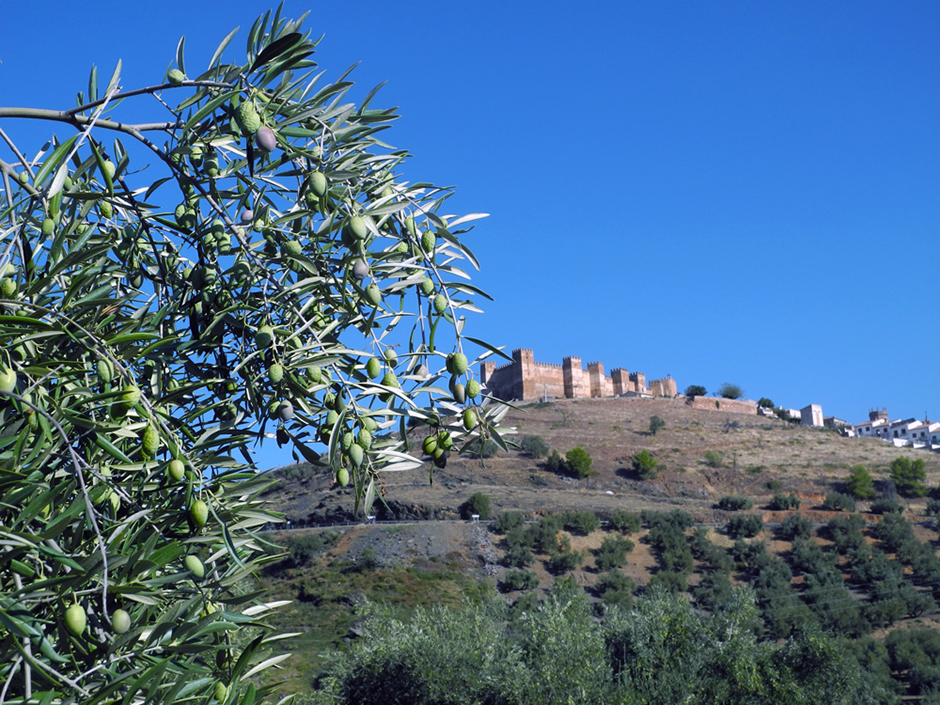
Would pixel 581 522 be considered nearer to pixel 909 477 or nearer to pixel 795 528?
pixel 795 528

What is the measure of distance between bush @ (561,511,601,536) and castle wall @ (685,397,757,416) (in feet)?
140

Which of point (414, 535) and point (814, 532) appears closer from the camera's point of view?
point (414, 535)

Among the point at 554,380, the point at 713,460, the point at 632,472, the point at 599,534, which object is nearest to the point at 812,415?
the point at 554,380

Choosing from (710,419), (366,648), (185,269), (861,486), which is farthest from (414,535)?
(710,419)

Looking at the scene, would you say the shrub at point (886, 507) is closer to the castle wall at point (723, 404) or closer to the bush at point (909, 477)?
the bush at point (909, 477)

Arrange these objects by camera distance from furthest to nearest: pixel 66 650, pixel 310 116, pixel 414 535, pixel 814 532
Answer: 1. pixel 814 532
2. pixel 414 535
3. pixel 310 116
4. pixel 66 650

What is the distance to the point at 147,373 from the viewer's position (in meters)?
2.34

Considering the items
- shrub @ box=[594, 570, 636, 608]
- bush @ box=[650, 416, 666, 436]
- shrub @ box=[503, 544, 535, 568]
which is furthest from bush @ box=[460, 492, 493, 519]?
bush @ box=[650, 416, 666, 436]

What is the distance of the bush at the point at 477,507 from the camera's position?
4741 cm

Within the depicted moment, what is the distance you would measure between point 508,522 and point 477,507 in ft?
9.88

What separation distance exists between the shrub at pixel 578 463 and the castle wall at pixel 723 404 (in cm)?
2943

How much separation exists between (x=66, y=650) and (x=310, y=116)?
4.75 feet

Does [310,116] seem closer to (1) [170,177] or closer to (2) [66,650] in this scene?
(1) [170,177]

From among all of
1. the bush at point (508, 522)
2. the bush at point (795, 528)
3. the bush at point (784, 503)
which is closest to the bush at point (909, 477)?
the bush at point (784, 503)
